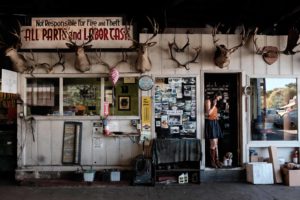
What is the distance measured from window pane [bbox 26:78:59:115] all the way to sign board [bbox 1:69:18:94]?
1.24ft

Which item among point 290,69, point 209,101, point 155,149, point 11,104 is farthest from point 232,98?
point 11,104

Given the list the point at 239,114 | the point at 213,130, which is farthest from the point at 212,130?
the point at 239,114

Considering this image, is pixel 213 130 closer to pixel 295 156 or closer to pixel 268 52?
pixel 295 156

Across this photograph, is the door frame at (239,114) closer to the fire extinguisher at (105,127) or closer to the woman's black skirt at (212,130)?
the woman's black skirt at (212,130)

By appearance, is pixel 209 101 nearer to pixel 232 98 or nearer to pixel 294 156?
pixel 232 98

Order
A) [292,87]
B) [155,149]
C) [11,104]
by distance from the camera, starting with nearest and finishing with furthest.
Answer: [155,149] < [292,87] < [11,104]

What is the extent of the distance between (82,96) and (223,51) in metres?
3.24

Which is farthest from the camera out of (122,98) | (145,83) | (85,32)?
(122,98)

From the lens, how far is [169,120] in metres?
8.57

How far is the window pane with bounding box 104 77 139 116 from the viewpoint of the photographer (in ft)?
28.3

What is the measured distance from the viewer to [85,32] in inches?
325

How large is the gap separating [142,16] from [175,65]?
69.3 inches

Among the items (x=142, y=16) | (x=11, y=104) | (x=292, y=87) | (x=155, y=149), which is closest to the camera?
(x=155, y=149)

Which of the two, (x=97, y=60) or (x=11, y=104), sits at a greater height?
(x=97, y=60)
